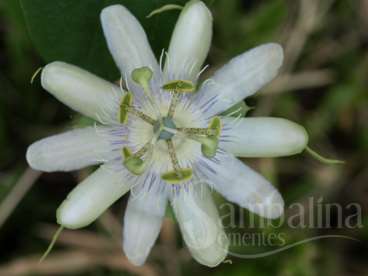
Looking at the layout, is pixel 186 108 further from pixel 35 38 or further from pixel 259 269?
pixel 259 269

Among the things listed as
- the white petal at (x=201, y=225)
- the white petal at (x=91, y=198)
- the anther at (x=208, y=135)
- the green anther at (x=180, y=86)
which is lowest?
the white petal at (x=201, y=225)

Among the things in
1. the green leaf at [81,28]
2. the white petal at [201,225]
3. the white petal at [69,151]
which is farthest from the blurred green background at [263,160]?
the white petal at [201,225]

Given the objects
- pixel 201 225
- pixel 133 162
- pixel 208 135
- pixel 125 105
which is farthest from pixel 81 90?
pixel 201 225

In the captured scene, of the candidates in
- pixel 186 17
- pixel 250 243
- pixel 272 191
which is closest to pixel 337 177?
pixel 250 243

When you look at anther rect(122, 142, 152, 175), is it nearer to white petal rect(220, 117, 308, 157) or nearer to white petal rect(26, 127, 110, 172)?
white petal rect(26, 127, 110, 172)

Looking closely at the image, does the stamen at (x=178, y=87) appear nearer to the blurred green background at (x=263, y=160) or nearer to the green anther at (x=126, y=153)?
the green anther at (x=126, y=153)

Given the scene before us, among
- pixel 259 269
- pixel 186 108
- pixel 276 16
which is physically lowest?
pixel 259 269
